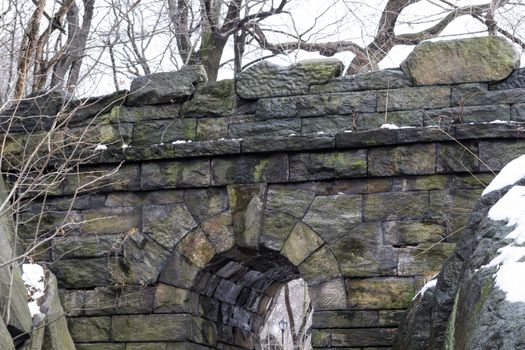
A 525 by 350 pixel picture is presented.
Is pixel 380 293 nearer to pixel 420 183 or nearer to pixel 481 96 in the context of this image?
pixel 420 183

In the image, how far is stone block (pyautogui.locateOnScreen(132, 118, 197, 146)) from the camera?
7961 millimetres

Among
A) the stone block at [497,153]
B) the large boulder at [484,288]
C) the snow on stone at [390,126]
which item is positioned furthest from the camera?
the snow on stone at [390,126]

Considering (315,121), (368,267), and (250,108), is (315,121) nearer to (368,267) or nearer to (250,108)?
(250,108)

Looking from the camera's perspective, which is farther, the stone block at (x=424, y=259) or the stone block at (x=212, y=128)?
the stone block at (x=212, y=128)

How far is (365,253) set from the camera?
7.36 meters

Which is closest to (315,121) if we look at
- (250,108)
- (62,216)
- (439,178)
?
(250,108)

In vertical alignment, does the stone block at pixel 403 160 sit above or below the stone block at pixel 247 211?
above

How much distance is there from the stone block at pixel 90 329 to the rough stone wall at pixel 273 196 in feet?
0.05

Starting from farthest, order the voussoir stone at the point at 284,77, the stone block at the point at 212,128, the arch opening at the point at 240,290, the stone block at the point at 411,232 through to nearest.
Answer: the arch opening at the point at 240,290 → the stone block at the point at 212,128 → the voussoir stone at the point at 284,77 → the stone block at the point at 411,232

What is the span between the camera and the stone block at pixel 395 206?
24.0 feet

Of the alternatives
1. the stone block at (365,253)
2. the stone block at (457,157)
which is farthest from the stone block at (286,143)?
the stone block at (457,157)

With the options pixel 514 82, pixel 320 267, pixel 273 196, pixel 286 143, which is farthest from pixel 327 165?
pixel 514 82

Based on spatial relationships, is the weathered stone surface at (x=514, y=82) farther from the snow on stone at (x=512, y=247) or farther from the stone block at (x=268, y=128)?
the snow on stone at (x=512, y=247)

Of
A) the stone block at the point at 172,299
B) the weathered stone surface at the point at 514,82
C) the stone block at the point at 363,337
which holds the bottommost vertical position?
the stone block at the point at 363,337
